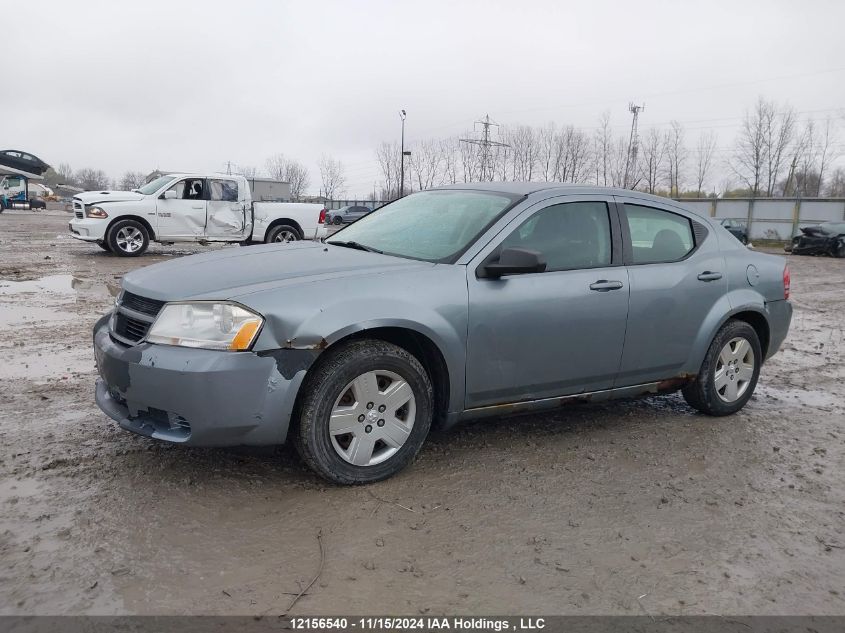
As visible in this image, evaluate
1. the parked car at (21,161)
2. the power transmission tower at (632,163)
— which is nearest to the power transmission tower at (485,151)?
the power transmission tower at (632,163)

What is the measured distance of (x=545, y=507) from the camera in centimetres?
353

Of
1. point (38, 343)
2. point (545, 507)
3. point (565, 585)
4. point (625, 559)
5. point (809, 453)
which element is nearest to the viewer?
point (565, 585)

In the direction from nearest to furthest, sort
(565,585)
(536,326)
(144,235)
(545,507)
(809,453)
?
(565,585)
(545,507)
(536,326)
(809,453)
(144,235)

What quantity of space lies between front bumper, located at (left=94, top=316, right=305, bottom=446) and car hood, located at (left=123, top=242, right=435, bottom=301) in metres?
0.33

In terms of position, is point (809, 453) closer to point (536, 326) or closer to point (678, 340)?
point (678, 340)

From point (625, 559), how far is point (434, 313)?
60.2 inches

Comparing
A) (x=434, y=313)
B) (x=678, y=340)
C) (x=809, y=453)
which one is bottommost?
(x=809, y=453)

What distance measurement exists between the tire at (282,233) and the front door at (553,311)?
13.0 meters

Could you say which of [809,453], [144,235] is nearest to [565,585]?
[809,453]

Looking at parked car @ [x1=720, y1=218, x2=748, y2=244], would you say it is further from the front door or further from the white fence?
the front door

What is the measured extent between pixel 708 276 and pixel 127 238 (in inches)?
526

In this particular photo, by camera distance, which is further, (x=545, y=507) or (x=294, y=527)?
(x=545, y=507)

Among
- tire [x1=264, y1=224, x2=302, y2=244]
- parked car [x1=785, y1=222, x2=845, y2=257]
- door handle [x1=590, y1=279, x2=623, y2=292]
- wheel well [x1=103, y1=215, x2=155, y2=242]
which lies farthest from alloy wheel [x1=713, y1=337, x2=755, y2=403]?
parked car [x1=785, y1=222, x2=845, y2=257]

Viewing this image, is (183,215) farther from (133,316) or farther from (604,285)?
(604,285)
